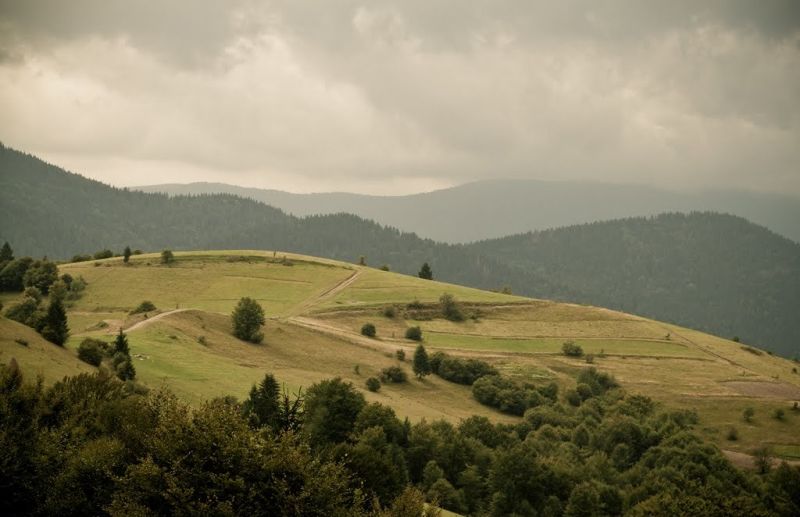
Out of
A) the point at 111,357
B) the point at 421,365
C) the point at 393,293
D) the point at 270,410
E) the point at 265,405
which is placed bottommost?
the point at 421,365

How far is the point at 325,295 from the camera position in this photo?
141125mm

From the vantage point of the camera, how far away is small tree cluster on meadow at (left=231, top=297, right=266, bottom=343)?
9962 cm

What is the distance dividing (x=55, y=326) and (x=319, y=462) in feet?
127

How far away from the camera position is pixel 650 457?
268 feet

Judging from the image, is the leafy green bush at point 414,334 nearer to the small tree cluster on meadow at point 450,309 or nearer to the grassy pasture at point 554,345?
the grassy pasture at point 554,345

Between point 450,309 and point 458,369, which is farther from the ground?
point 450,309

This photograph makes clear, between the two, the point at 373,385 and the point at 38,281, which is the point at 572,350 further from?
the point at 38,281

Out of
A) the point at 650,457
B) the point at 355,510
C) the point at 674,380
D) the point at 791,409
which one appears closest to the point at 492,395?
the point at 650,457

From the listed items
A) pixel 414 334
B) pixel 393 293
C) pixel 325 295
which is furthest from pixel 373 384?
pixel 393 293

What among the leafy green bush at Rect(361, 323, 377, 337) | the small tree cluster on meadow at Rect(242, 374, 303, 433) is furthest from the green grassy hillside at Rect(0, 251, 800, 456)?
the small tree cluster on meadow at Rect(242, 374, 303, 433)

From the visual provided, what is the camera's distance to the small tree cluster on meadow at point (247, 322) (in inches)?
3922

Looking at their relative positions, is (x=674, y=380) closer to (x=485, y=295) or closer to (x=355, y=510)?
(x=485, y=295)

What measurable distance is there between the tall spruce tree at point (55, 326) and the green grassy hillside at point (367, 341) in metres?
2.02

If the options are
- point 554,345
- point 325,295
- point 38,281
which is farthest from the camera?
point 325,295
